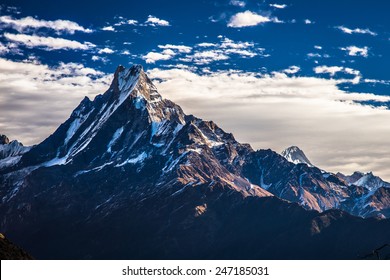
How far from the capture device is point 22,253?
13775 centimetres
